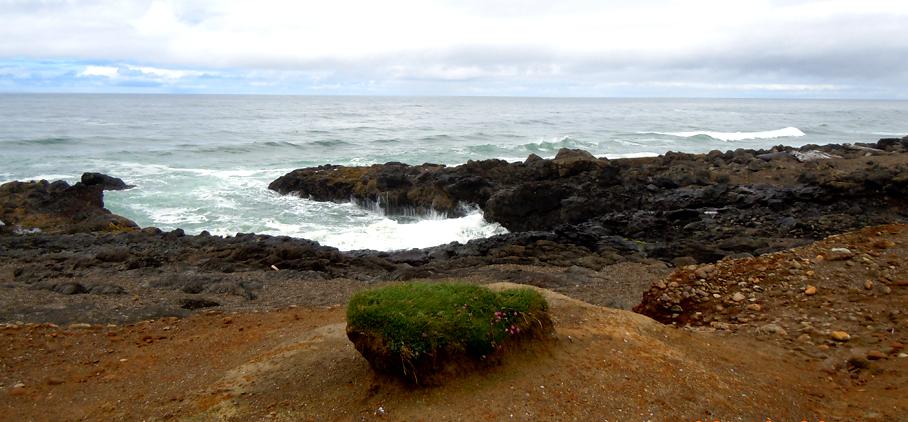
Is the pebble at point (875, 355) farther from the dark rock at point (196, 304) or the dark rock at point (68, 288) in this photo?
the dark rock at point (68, 288)

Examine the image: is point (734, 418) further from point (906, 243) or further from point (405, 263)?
point (405, 263)

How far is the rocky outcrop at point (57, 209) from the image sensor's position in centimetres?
1955

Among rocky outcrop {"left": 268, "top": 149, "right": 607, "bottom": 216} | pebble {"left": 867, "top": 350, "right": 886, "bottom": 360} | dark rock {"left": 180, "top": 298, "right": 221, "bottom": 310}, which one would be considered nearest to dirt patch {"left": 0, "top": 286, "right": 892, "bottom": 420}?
pebble {"left": 867, "top": 350, "right": 886, "bottom": 360}

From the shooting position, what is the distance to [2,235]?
1858cm

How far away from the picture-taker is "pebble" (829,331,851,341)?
7164 mm

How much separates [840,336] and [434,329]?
500 cm

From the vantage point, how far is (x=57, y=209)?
2095 centimetres

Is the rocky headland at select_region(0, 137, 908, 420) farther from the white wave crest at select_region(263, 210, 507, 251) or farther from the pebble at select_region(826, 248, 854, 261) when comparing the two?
the white wave crest at select_region(263, 210, 507, 251)

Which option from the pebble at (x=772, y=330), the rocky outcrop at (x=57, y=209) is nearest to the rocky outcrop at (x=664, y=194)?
the pebble at (x=772, y=330)

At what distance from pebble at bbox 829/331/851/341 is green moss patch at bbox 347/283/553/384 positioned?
379cm

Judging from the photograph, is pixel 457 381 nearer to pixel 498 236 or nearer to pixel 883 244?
pixel 883 244

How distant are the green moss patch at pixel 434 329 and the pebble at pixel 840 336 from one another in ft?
12.4

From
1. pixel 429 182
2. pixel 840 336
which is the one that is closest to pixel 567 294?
pixel 840 336

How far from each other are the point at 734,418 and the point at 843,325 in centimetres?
312
